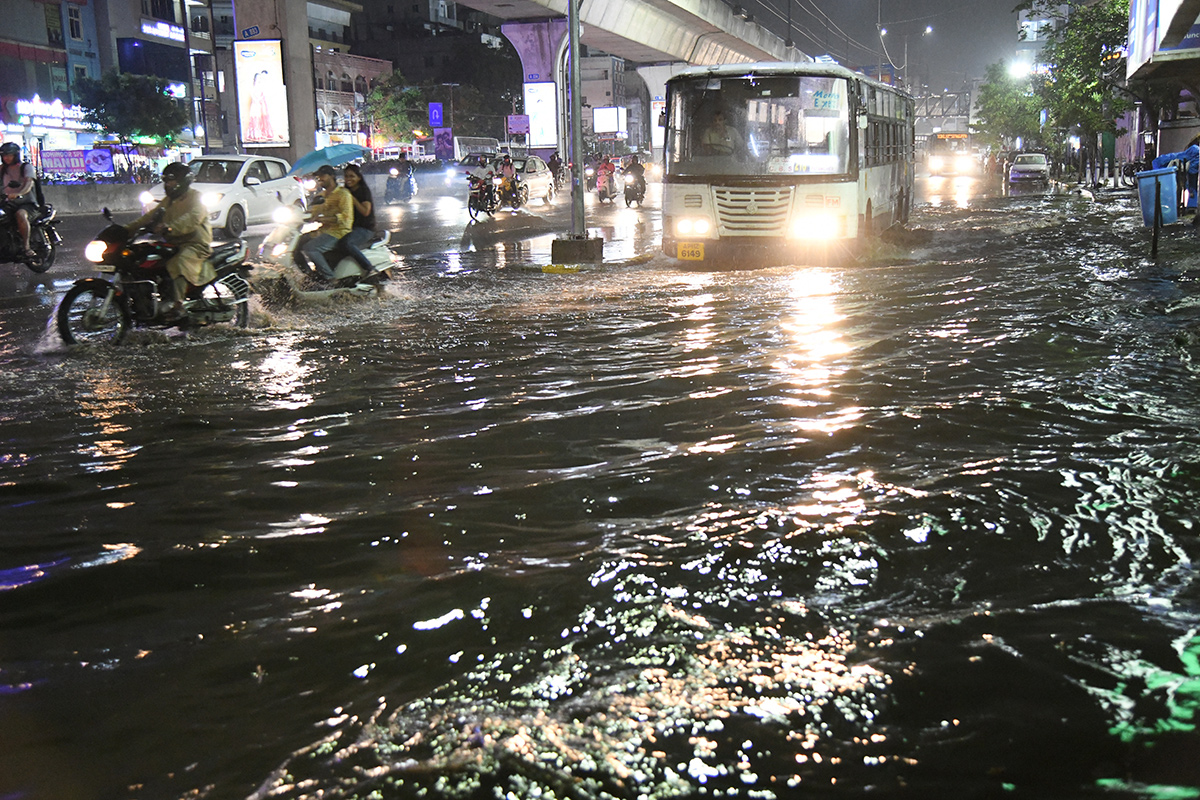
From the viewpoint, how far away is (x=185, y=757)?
2.81 metres

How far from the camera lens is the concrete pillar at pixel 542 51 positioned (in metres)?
47.0

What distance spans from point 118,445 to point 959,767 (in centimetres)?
511

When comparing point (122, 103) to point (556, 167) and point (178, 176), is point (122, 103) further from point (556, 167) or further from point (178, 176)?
point (178, 176)

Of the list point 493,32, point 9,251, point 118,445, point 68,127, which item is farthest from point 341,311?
point 493,32

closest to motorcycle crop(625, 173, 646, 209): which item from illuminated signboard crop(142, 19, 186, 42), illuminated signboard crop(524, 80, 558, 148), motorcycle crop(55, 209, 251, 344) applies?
illuminated signboard crop(524, 80, 558, 148)

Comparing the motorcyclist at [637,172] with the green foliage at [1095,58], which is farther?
the green foliage at [1095,58]

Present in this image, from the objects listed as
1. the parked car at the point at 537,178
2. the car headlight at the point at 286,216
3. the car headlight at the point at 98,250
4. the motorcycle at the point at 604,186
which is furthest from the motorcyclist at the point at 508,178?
the car headlight at the point at 98,250

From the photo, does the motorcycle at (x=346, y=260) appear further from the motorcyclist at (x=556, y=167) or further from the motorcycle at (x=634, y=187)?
the motorcyclist at (x=556, y=167)

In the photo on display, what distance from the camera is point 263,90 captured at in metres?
34.2

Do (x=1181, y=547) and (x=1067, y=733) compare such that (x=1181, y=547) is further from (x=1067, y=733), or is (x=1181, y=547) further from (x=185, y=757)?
(x=185, y=757)

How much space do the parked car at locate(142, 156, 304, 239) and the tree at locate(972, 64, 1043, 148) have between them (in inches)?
2233

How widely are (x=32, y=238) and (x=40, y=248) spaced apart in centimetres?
25

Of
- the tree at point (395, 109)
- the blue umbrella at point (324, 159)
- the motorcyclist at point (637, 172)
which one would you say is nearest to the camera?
the blue umbrella at point (324, 159)

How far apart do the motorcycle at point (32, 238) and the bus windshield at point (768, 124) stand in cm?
982
